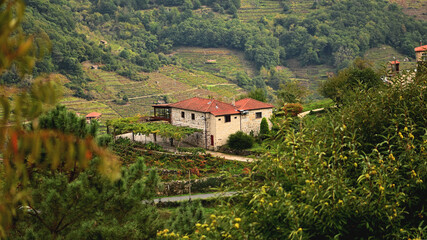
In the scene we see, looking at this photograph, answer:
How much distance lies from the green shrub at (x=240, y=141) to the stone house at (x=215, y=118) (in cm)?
109

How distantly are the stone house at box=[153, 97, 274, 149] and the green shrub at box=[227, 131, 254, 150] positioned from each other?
3.58ft

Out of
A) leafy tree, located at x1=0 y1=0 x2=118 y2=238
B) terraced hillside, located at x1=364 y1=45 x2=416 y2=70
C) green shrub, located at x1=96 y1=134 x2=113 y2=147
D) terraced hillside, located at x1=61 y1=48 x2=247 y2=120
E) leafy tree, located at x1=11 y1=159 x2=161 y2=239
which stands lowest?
terraced hillside, located at x1=61 y1=48 x2=247 y2=120

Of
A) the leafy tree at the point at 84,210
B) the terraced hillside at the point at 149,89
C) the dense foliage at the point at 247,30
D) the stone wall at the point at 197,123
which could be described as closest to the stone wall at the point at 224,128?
the stone wall at the point at 197,123

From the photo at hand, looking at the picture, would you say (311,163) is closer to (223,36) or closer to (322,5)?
(223,36)

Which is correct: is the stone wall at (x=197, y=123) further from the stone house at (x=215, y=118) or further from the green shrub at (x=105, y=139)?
the green shrub at (x=105, y=139)

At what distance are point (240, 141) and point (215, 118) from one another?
108 inches

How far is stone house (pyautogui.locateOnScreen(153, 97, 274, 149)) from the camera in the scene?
40.7 metres

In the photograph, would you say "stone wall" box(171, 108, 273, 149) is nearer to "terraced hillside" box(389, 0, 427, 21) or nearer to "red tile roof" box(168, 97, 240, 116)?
"red tile roof" box(168, 97, 240, 116)

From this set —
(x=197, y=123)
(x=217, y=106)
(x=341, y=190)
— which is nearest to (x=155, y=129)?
(x=197, y=123)

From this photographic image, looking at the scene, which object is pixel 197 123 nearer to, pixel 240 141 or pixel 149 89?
pixel 240 141

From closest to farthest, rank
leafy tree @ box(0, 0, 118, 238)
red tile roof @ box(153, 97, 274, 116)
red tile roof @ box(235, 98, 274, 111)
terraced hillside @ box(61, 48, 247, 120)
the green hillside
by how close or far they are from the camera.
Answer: leafy tree @ box(0, 0, 118, 238), red tile roof @ box(153, 97, 274, 116), red tile roof @ box(235, 98, 274, 111), terraced hillside @ box(61, 48, 247, 120), the green hillside

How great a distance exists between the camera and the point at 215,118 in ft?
131

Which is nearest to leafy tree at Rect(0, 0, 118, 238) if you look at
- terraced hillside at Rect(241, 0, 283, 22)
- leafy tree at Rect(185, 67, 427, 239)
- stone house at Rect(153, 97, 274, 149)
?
leafy tree at Rect(185, 67, 427, 239)

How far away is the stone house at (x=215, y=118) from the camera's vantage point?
4072 cm
